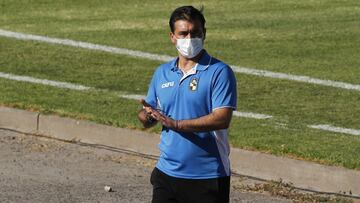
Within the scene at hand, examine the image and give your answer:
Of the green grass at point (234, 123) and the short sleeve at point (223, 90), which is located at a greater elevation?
the short sleeve at point (223, 90)

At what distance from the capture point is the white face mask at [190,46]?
6652 mm

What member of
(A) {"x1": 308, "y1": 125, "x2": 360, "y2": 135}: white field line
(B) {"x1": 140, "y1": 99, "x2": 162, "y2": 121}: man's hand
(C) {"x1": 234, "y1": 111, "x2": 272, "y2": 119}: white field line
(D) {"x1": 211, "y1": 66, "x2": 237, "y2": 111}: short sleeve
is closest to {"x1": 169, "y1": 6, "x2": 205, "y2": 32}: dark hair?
(D) {"x1": 211, "y1": 66, "x2": 237, "y2": 111}: short sleeve

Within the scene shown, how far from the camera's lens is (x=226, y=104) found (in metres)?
6.66

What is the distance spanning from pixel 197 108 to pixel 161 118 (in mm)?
237

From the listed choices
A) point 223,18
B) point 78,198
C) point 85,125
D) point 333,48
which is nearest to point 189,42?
point 78,198

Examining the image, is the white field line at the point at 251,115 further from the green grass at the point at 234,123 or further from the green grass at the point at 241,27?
the green grass at the point at 241,27

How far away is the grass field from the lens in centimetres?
1157

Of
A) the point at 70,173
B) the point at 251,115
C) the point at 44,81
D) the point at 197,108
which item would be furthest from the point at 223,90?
the point at 44,81

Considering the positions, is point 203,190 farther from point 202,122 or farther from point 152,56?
point 152,56

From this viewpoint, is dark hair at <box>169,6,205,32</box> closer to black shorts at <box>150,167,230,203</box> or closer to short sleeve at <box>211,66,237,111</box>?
short sleeve at <box>211,66,237,111</box>

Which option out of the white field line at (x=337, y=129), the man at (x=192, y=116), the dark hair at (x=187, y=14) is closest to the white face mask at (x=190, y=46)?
the man at (x=192, y=116)

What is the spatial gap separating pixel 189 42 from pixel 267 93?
22.4 ft

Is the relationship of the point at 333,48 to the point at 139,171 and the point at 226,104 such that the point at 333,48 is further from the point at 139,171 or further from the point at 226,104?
the point at 226,104

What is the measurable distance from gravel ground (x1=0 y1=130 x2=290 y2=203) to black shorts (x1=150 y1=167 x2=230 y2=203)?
2658 millimetres
